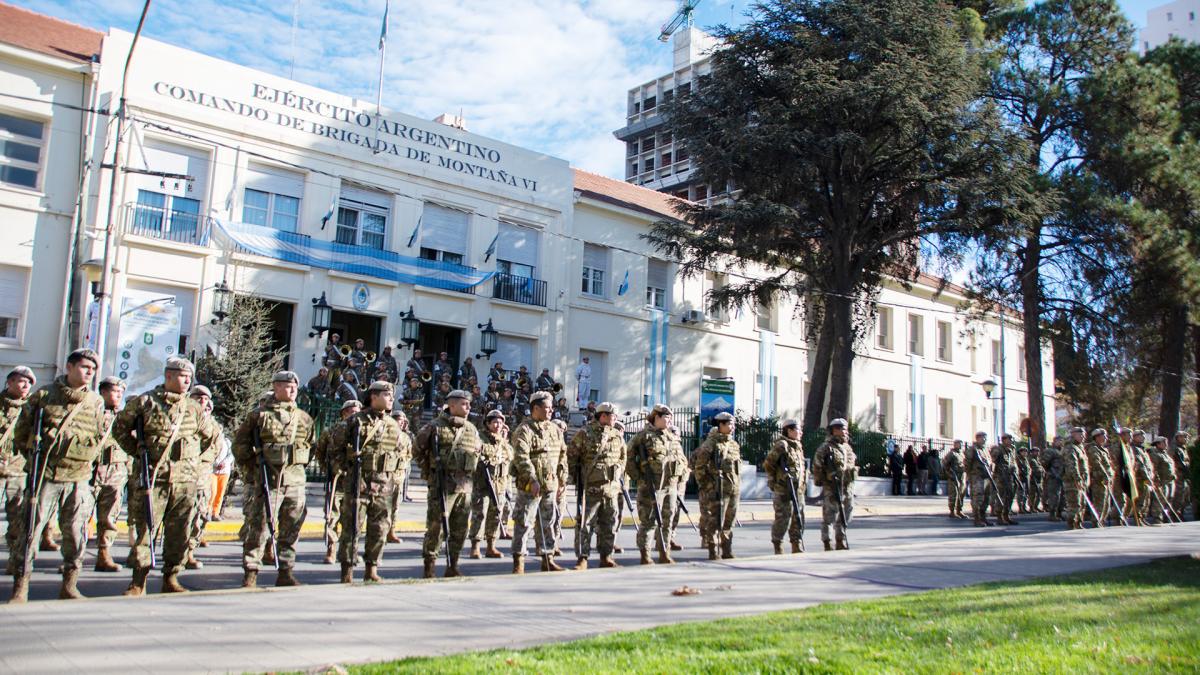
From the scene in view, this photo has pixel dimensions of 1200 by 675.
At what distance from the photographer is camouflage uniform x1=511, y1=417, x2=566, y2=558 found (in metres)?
10.7

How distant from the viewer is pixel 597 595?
8.41m

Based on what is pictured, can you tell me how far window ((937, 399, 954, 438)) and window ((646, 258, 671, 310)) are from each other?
19702mm

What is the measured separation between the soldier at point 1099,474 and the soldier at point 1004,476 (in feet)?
5.81

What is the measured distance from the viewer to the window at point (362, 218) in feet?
87.1

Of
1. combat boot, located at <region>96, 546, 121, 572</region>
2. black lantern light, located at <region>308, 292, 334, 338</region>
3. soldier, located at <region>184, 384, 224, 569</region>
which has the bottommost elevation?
combat boot, located at <region>96, 546, 121, 572</region>

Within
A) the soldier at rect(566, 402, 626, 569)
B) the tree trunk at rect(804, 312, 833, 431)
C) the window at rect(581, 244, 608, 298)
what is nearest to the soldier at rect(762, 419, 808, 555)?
the soldier at rect(566, 402, 626, 569)

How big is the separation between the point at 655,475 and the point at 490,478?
7.36ft

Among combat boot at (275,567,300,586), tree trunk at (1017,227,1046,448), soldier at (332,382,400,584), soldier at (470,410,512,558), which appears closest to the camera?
combat boot at (275,567,300,586)

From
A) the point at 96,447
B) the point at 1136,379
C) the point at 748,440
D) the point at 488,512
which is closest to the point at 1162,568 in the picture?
the point at 488,512

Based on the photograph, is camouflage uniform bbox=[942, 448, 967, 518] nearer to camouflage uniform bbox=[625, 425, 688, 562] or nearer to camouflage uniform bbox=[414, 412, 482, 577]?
camouflage uniform bbox=[625, 425, 688, 562]

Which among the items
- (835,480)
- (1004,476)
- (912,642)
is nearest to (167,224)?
(835,480)

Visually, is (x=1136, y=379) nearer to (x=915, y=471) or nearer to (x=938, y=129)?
(x=915, y=471)

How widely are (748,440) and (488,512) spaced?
1641cm

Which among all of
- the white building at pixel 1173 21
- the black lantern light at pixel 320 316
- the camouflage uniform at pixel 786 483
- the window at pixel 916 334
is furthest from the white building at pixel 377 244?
the white building at pixel 1173 21
